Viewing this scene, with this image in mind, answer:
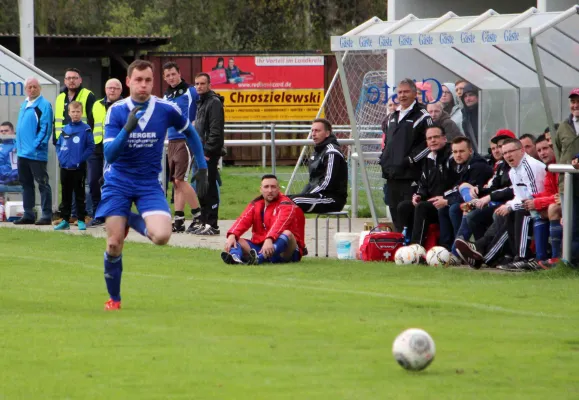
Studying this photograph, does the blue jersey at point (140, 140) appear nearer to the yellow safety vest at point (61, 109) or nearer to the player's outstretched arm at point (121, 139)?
the player's outstretched arm at point (121, 139)

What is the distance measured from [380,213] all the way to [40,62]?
2058cm

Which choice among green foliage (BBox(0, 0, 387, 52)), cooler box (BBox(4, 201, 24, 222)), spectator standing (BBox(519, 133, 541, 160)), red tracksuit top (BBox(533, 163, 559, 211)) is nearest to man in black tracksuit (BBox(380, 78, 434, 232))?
spectator standing (BBox(519, 133, 541, 160))

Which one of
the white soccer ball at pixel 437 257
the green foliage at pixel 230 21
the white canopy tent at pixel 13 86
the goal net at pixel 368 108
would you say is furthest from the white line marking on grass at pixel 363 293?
the green foliage at pixel 230 21

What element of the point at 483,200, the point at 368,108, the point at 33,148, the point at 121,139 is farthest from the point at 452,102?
the point at 121,139

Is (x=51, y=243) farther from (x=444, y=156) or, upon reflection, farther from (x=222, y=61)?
(x=222, y=61)

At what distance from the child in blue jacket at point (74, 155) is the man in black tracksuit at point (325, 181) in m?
4.42

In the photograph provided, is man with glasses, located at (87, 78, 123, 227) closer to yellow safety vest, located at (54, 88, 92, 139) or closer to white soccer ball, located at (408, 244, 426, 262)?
yellow safety vest, located at (54, 88, 92, 139)

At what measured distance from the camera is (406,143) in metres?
15.1

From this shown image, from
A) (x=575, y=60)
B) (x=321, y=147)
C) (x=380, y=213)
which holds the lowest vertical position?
(x=380, y=213)

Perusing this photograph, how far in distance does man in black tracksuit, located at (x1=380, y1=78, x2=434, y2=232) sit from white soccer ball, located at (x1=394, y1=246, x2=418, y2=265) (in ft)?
2.77

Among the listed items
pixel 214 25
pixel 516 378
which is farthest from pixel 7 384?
pixel 214 25

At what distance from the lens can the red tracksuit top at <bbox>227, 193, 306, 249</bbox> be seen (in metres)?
14.1

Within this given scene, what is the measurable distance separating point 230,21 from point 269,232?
4149 cm

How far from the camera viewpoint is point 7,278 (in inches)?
496
